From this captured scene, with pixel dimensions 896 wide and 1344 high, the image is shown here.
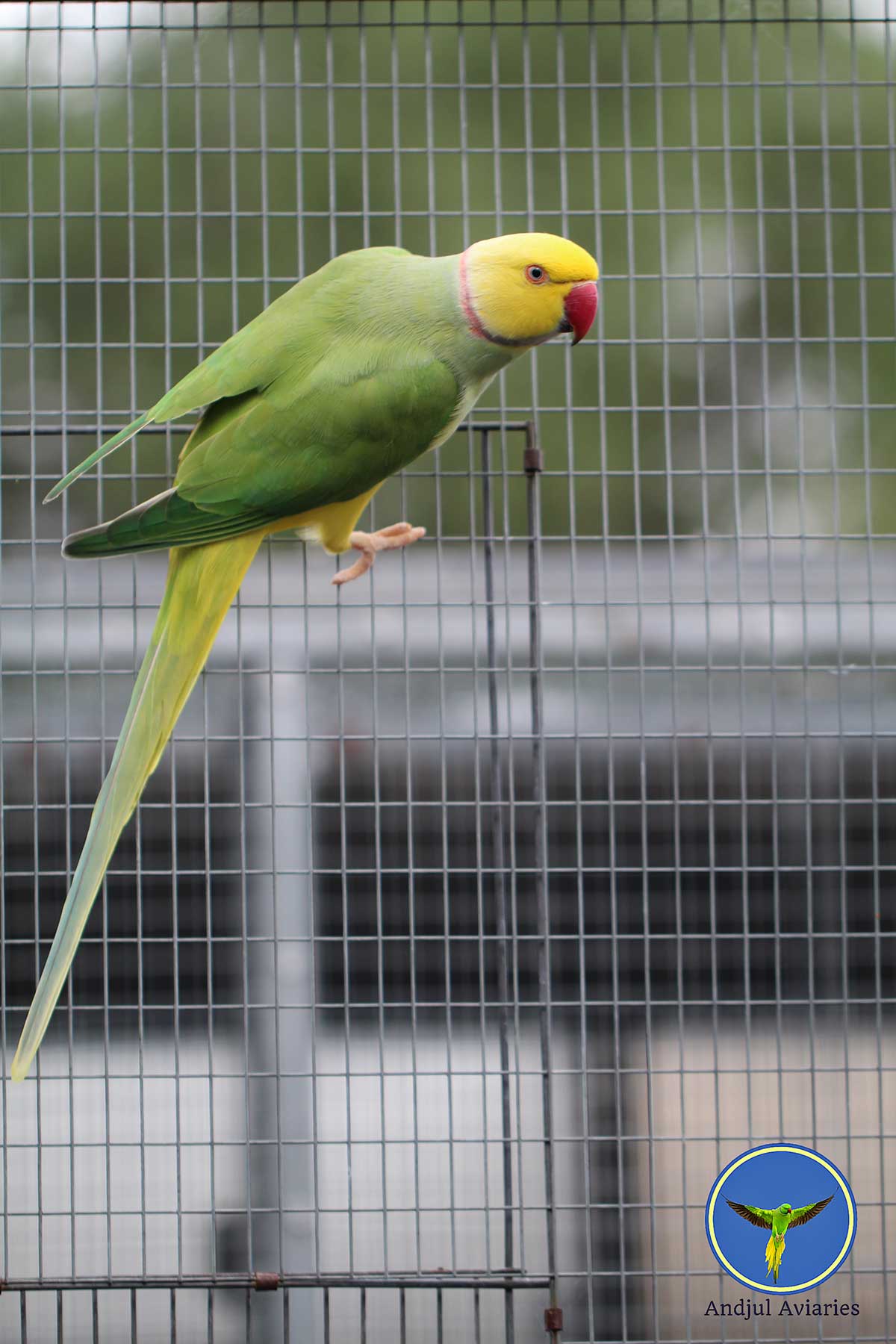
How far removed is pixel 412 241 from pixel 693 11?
120 centimetres

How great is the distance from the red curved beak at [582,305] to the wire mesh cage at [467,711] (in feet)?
0.56

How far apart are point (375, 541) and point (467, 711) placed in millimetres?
763

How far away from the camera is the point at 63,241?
1213 mm

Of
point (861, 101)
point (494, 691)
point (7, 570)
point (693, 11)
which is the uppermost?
point (861, 101)

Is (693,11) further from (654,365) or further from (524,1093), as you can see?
(524,1093)

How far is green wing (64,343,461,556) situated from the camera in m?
1.10

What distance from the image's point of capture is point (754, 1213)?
118cm

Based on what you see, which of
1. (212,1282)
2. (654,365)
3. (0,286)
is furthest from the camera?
(654,365)

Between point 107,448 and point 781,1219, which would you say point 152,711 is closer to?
point 107,448

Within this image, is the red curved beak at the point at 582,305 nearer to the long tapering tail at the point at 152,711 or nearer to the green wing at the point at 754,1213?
the long tapering tail at the point at 152,711

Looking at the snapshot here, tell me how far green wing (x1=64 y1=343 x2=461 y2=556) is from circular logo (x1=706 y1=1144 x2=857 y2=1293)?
2.63 ft

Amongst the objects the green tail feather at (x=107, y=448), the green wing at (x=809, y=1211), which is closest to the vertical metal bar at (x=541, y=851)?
the green wing at (x=809, y=1211)

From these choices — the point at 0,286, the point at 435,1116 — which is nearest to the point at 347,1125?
the point at 435,1116

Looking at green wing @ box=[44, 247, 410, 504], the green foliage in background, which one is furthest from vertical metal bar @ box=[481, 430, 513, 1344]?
the green foliage in background
